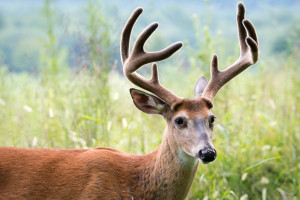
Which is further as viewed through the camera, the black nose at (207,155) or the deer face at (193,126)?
the deer face at (193,126)

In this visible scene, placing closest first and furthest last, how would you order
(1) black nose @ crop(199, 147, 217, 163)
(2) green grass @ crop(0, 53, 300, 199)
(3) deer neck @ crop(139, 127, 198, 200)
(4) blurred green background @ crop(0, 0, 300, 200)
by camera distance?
(1) black nose @ crop(199, 147, 217, 163), (3) deer neck @ crop(139, 127, 198, 200), (2) green grass @ crop(0, 53, 300, 199), (4) blurred green background @ crop(0, 0, 300, 200)

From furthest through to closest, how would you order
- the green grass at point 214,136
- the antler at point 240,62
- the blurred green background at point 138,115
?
the blurred green background at point 138,115 < the green grass at point 214,136 < the antler at point 240,62

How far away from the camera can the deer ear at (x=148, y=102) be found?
11.8ft

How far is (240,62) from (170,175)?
116cm

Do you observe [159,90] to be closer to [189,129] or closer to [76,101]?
[189,129]

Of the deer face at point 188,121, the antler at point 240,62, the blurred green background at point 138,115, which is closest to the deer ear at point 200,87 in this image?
the antler at point 240,62

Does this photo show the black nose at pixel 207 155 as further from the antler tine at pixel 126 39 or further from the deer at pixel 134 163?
the antler tine at pixel 126 39

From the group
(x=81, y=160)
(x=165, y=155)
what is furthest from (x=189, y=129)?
(x=81, y=160)

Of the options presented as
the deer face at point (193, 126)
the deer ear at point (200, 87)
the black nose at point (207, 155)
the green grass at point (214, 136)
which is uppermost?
the deer ear at point (200, 87)

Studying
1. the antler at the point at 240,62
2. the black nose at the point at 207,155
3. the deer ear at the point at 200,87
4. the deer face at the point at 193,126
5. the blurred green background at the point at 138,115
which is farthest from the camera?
the blurred green background at the point at 138,115

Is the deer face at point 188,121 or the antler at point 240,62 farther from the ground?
the antler at point 240,62

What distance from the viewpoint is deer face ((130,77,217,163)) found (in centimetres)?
322

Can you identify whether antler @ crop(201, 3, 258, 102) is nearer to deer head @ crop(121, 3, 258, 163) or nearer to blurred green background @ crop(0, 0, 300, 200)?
deer head @ crop(121, 3, 258, 163)

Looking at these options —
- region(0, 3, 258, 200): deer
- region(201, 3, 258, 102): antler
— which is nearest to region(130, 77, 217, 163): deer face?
region(0, 3, 258, 200): deer
